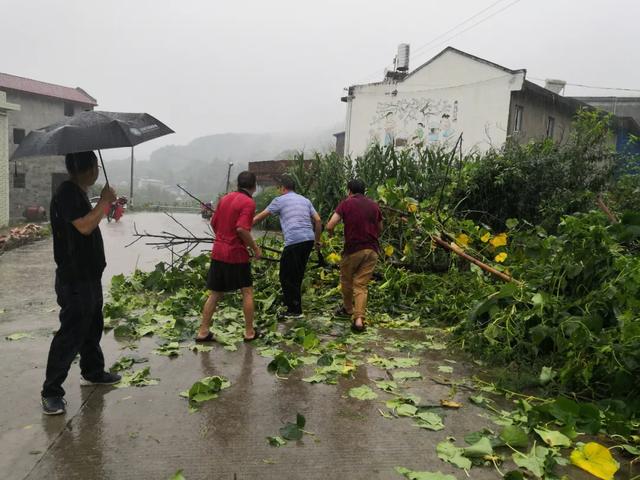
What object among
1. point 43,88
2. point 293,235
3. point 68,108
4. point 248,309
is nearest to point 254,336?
point 248,309

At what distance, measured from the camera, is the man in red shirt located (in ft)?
15.8

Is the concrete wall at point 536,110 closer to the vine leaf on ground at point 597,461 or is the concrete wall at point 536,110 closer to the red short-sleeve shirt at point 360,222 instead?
the red short-sleeve shirt at point 360,222

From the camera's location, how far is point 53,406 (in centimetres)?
333

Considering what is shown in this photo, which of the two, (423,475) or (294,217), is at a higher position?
(294,217)

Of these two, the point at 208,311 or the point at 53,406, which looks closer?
the point at 53,406

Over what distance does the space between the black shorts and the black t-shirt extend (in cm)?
153

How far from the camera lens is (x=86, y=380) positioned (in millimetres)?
3855

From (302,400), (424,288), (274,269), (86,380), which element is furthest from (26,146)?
(424,288)

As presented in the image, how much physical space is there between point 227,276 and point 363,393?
186cm

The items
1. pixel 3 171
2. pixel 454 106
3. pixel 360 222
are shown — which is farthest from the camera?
pixel 454 106

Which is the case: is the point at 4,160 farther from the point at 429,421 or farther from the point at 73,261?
the point at 429,421

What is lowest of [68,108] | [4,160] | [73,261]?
[73,261]

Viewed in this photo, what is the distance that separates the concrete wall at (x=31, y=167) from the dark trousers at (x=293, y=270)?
28869mm

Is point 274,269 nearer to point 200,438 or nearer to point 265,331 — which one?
point 265,331
